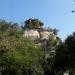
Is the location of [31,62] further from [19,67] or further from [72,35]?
[72,35]

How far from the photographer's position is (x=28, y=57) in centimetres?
4325

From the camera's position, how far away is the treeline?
136 feet

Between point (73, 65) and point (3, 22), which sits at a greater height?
point (3, 22)

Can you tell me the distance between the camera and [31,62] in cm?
4312

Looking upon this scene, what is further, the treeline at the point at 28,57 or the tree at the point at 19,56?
the treeline at the point at 28,57

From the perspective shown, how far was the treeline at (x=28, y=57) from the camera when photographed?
136 ft

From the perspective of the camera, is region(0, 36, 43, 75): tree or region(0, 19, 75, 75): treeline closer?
region(0, 36, 43, 75): tree

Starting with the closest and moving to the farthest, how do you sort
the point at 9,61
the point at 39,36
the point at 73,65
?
1. the point at 9,61
2. the point at 73,65
3. the point at 39,36

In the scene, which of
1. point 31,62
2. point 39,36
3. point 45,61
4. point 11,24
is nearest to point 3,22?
point 11,24

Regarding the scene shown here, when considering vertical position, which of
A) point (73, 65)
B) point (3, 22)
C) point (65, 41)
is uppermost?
point (3, 22)

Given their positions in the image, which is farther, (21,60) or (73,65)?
(73,65)

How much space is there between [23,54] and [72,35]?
28.4 feet

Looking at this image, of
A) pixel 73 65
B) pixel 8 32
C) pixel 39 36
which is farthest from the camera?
pixel 39 36

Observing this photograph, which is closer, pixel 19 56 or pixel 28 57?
pixel 19 56
